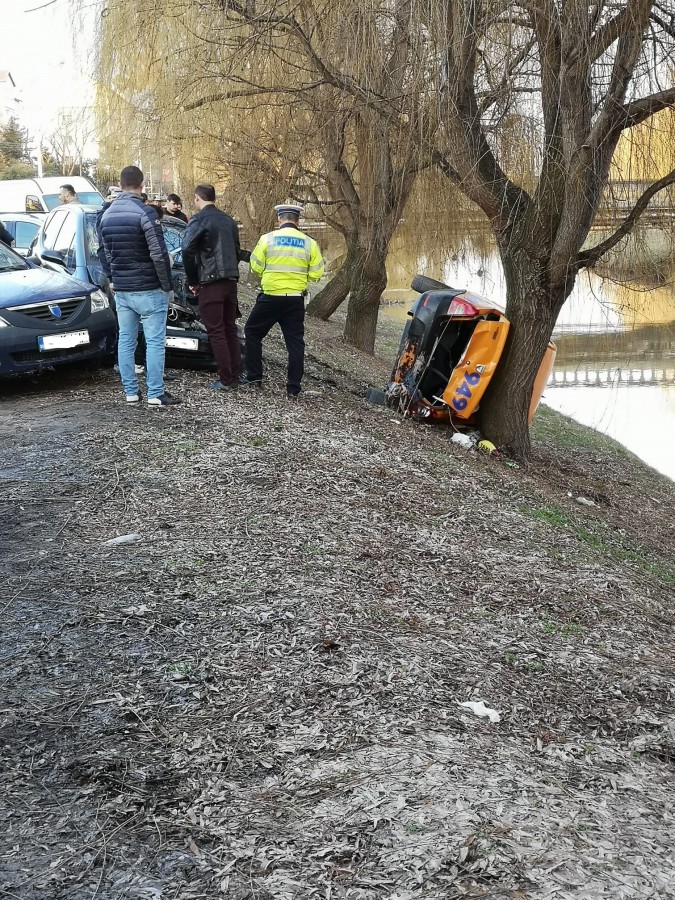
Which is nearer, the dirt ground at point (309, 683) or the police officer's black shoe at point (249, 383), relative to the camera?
the dirt ground at point (309, 683)

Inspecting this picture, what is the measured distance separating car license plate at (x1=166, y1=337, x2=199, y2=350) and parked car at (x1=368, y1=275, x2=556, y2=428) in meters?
2.52

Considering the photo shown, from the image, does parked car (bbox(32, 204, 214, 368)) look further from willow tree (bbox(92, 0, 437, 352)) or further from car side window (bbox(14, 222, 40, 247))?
car side window (bbox(14, 222, 40, 247))

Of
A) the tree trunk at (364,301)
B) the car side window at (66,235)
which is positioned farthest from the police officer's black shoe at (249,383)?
the tree trunk at (364,301)

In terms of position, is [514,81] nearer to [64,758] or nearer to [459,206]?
[459,206]

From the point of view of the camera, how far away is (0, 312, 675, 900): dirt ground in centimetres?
311

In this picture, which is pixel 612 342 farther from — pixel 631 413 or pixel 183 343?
pixel 183 343

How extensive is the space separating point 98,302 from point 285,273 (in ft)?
6.66

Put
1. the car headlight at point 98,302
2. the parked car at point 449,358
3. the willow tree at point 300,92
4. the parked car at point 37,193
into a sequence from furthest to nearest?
the parked car at point 37,193
the parked car at point 449,358
the car headlight at point 98,302
the willow tree at point 300,92

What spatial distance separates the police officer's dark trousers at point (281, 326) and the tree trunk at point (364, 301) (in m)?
7.07

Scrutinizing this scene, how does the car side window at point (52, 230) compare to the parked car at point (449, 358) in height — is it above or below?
above

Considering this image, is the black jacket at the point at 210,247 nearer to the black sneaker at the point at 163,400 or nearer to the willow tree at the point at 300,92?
the black sneaker at the point at 163,400

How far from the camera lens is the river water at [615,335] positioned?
442 inches

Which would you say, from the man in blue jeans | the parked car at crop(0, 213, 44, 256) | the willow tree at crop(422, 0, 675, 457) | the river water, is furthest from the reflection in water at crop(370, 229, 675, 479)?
the parked car at crop(0, 213, 44, 256)

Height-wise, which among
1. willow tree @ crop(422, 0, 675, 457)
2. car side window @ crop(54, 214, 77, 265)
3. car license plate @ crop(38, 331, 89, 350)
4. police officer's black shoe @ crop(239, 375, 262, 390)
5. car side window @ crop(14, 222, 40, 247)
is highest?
willow tree @ crop(422, 0, 675, 457)
